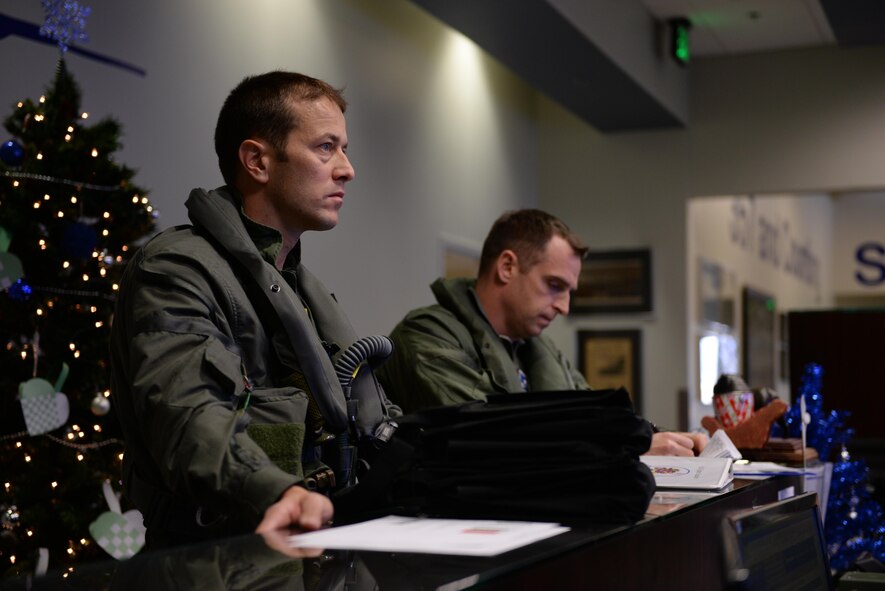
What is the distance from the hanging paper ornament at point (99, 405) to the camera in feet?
9.98

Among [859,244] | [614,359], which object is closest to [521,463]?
[614,359]

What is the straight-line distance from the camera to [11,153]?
9.86 ft

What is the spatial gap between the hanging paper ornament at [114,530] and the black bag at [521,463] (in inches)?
73.3

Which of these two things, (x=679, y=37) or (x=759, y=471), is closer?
(x=759, y=471)

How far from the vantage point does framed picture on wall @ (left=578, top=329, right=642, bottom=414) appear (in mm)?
7863

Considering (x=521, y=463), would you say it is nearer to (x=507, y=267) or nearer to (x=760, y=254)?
(x=507, y=267)

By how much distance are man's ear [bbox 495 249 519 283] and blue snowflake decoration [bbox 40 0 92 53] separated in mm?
1464

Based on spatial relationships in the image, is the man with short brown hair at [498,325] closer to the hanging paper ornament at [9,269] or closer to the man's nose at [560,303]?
the man's nose at [560,303]

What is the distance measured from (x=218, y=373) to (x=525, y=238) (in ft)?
6.30

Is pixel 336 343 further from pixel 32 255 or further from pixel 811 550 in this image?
pixel 32 255

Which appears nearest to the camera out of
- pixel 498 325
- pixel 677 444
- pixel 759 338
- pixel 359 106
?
pixel 677 444

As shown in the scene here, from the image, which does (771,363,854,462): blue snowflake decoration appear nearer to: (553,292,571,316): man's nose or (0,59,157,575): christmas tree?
(553,292,571,316): man's nose

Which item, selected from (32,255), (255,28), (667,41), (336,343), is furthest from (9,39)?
(667,41)

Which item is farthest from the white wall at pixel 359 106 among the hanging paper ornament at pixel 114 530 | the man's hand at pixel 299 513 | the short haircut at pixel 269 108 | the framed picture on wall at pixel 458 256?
the man's hand at pixel 299 513
